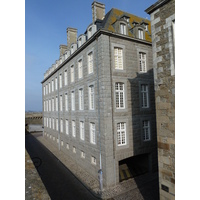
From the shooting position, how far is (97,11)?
18344 mm

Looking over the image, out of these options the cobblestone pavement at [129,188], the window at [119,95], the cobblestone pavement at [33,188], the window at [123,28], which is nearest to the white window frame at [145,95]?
the window at [119,95]

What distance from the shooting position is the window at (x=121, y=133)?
14.5 m

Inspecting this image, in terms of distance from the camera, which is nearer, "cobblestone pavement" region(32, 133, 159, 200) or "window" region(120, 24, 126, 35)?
"cobblestone pavement" region(32, 133, 159, 200)

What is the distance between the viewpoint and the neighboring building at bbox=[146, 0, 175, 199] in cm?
671

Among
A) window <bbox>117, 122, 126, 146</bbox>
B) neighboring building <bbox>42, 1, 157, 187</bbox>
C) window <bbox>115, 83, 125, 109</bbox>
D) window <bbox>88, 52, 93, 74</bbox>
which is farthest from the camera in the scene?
window <bbox>88, 52, 93, 74</bbox>

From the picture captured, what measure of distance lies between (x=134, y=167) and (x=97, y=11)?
1678 cm

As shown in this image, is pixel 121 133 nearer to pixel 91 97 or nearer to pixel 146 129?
pixel 146 129

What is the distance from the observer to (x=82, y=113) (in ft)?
58.5

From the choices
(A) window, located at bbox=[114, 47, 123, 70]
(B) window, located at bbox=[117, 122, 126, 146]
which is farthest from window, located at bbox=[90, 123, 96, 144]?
(A) window, located at bbox=[114, 47, 123, 70]

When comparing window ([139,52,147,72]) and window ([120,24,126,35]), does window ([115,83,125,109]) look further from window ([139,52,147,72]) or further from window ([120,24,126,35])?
window ([120,24,126,35])

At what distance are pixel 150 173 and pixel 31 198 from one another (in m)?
13.6

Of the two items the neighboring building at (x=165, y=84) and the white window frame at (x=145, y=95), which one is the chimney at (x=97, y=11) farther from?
the neighboring building at (x=165, y=84)

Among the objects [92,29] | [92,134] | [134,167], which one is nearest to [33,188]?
[92,134]

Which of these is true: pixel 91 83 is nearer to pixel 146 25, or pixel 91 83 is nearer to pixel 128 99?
pixel 128 99
